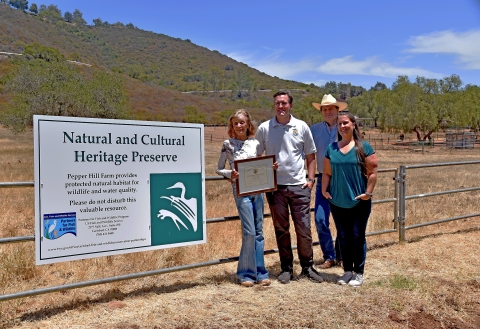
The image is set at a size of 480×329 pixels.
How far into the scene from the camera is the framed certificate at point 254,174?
14.4 ft

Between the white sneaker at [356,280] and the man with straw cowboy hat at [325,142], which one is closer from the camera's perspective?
the white sneaker at [356,280]

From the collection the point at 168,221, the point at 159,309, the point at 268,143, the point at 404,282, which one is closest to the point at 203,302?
the point at 159,309

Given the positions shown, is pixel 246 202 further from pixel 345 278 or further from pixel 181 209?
pixel 345 278

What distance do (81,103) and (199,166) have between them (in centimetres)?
2947

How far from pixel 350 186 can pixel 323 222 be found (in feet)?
2.88

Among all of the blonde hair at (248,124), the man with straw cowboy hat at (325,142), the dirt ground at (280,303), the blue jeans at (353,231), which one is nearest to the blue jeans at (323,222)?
the man with straw cowboy hat at (325,142)

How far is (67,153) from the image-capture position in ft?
12.6

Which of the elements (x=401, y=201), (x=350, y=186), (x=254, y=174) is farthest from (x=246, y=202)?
(x=401, y=201)

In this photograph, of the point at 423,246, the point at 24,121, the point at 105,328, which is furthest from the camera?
the point at 24,121

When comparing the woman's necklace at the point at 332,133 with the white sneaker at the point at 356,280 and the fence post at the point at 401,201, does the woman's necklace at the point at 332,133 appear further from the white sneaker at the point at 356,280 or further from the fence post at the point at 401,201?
the fence post at the point at 401,201

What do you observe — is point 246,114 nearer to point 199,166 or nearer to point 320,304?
point 199,166

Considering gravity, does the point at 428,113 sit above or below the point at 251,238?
above

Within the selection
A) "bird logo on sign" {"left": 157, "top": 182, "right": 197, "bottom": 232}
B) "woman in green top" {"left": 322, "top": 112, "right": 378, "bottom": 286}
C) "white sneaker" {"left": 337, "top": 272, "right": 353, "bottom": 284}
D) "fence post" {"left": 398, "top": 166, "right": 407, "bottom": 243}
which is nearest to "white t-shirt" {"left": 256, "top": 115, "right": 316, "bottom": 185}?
"woman in green top" {"left": 322, "top": 112, "right": 378, "bottom": 286}

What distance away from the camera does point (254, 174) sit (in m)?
4.39
